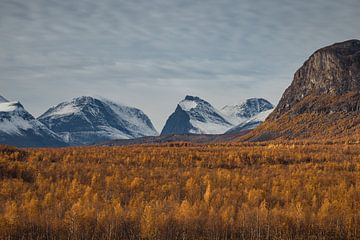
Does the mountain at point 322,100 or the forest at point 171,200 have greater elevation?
the mountain at point 322,100

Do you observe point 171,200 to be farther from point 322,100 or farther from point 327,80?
Result: point 327,80

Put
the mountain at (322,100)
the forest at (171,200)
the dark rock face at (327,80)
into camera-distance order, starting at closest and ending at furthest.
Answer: the forest at (171,200)
the mountain at (322,100)
the dark rock face at (327,80)

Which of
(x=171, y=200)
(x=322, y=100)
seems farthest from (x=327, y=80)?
(x=171, y=200)

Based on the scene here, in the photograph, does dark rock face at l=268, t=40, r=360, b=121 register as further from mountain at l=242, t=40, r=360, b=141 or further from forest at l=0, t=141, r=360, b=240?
forest at l=0, t=141, r=360, b=240

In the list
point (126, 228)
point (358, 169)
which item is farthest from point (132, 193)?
point (358, 169)

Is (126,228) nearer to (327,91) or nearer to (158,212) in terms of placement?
(158,212)

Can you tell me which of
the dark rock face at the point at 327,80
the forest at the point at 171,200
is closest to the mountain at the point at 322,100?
the dark rock face at the point at 327,80

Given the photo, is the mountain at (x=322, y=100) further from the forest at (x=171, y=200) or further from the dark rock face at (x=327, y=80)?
the forest at (x=171, y=200)
